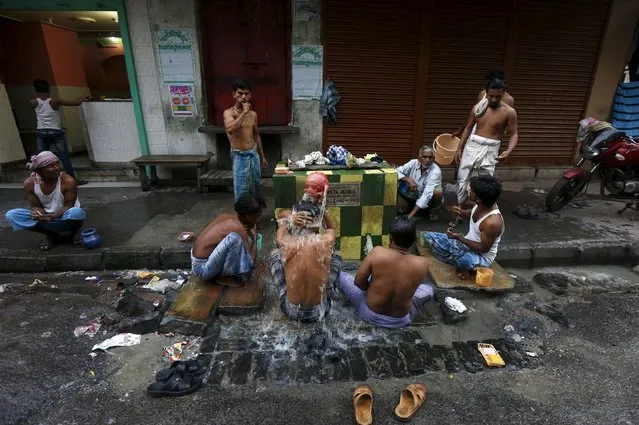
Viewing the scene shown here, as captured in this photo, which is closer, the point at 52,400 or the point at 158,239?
the point at 52,400

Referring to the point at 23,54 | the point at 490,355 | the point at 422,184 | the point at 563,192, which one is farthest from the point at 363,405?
the point at 23,54

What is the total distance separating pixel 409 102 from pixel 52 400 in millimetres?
7288

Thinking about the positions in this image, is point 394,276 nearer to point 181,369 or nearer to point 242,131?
point 181,369

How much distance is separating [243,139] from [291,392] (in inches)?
149

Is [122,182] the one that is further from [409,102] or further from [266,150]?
[409,102]

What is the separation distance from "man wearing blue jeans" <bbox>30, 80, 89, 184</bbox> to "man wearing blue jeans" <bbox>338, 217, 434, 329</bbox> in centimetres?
671

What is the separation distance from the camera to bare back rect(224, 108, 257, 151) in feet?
17.6

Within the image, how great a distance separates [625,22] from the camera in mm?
7418

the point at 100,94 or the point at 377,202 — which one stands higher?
the point at 100,94

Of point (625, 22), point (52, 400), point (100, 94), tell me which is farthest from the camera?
point (100, 94)

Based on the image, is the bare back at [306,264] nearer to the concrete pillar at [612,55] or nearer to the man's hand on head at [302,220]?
the man's hand on head at [302,220]

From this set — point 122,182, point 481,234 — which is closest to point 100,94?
point 122,182

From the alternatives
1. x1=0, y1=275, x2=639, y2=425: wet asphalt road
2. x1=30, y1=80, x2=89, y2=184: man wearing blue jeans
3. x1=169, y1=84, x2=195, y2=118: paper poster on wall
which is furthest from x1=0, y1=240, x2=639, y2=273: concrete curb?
x1=169, y1=84, x2=195, y2=118: paper poster on wall

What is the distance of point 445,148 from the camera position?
6.47 metres
